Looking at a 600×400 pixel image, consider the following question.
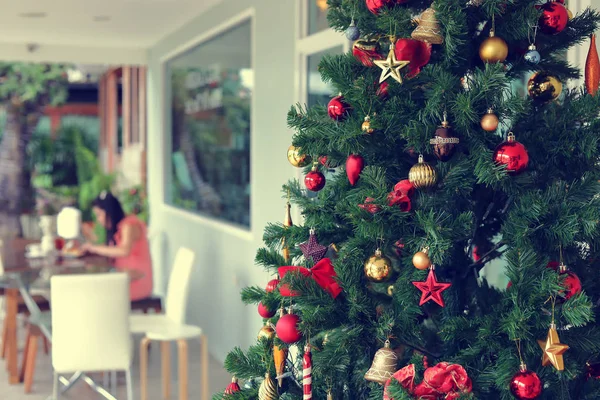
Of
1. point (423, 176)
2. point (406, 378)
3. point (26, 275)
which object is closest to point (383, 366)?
point (406, 378)

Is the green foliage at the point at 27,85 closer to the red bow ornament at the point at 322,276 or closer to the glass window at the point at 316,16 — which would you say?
the glass window at the point at 316,16

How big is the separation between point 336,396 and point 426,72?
772 millimetres

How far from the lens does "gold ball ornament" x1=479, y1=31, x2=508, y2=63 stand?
1505 millimetres

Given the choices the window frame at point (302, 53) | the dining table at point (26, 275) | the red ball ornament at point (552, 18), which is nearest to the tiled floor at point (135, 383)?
the dining table at point (26, 275)

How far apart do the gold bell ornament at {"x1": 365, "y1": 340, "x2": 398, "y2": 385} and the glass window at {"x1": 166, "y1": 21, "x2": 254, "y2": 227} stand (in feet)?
10.7

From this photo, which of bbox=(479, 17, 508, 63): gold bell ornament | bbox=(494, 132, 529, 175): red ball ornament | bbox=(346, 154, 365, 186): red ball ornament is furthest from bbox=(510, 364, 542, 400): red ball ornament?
bbox=(479, 17, 508, 63): gold bell ornament

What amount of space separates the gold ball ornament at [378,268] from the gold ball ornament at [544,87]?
476mm

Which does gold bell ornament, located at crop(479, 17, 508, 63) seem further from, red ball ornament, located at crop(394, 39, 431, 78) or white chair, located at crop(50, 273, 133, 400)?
white chair, located at crop(50, 273, 133, 400)

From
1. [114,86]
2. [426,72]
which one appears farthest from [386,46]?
[114,86]

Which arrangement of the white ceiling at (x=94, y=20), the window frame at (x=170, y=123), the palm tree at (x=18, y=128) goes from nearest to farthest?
1. the window frame at (x=170, y=123)
2. the white ceiling at (x=94, y=20)
3. the palm tree at (x=18, y=128)

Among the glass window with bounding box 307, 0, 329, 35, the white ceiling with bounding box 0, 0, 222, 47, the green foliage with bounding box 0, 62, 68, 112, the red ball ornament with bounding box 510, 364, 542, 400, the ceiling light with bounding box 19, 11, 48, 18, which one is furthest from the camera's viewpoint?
the green foliage with bounding box 0, 62, 68, 112

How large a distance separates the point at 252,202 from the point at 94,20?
8.65 feet

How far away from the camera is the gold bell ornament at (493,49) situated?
151 cm

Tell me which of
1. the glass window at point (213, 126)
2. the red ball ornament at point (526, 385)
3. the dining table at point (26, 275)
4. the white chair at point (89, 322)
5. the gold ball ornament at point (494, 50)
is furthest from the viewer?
the glass window at point (213, 126)
